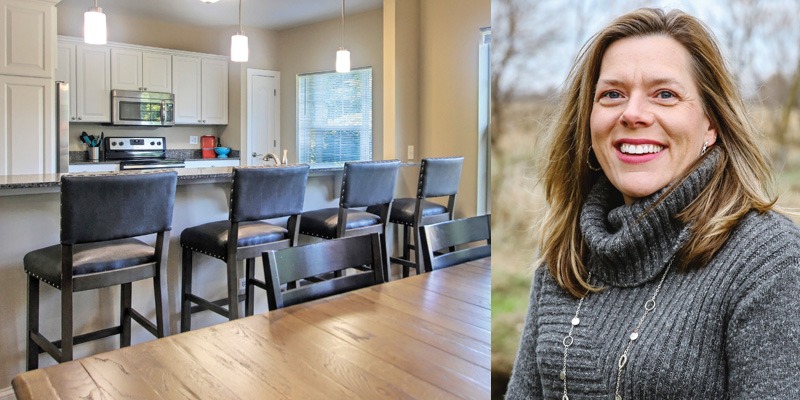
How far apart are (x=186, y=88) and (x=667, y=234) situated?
6679 millimetres

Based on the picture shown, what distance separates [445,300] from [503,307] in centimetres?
108

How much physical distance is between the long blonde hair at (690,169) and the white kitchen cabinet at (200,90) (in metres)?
6.53

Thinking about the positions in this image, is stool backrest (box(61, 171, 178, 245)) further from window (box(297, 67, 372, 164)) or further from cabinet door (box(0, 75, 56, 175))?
window (box(297, 67, 372, 164))

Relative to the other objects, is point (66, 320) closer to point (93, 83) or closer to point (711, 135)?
point (711, 135)

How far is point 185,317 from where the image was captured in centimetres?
290

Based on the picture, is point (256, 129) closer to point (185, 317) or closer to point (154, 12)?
point (154, 12)

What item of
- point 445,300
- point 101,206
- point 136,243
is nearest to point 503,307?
point 445,300

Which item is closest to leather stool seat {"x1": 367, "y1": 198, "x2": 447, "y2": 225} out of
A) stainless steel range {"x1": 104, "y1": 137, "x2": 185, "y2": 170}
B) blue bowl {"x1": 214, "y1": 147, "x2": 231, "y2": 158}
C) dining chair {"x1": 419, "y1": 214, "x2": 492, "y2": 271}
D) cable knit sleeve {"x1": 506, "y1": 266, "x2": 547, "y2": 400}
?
dining chair {"x1": 419, "y1": 214, "x2": 492, "y2": 271}

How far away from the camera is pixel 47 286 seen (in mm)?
2561

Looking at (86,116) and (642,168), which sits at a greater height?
(86,116)

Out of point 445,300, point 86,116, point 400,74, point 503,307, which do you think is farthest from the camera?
point 86,116

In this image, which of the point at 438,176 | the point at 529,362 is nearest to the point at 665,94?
the point at 529,362

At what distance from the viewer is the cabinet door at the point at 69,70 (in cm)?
569

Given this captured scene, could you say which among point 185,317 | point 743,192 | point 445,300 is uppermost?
point 743,192
